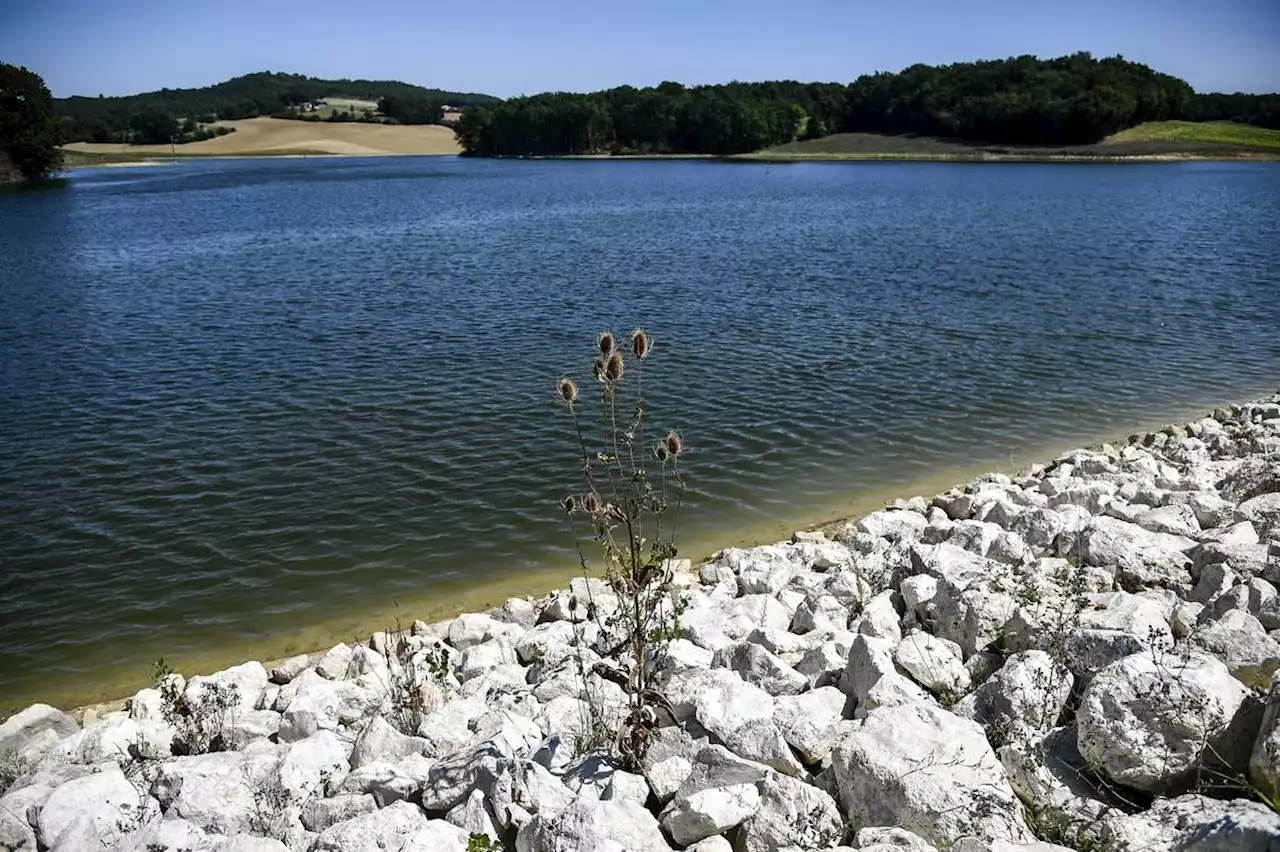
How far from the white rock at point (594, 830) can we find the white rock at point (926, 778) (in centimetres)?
97

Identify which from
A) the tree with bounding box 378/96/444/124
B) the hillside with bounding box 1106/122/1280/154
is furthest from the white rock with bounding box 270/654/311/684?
the tree with bounding box 378/96/444/124

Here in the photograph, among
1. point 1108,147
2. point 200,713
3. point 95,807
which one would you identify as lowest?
point 200,713

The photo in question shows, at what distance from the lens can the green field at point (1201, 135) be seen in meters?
105

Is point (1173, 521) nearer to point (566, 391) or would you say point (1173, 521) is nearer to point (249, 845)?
point (566, 391)

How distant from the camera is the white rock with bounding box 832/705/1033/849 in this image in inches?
157

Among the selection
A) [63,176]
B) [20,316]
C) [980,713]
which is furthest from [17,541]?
[63,176]

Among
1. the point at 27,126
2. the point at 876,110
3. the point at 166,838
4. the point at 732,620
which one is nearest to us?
the point at 166,838

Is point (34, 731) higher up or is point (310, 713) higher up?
point (310, 713)

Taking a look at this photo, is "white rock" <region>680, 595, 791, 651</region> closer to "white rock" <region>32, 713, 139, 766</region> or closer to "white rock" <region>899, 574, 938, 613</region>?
"white rock" <region>899, 574, 938, 613</region>

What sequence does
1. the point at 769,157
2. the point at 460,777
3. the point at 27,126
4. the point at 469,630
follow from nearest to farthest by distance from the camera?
the point at 460,777, the point at 469,630, the point at 27,126, the point at 769,157

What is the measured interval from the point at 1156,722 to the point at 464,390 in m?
13.3

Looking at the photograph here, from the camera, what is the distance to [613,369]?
16.0 ft

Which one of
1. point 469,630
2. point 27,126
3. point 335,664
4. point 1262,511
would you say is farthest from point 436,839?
point 27,126

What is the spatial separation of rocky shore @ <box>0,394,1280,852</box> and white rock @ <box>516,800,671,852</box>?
12 millimetres
